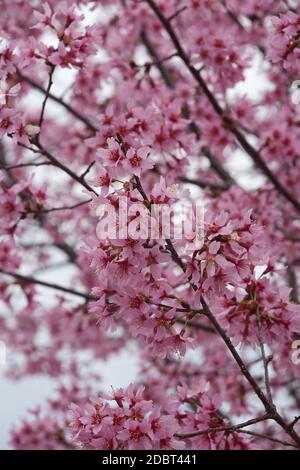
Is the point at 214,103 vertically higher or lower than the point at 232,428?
higher

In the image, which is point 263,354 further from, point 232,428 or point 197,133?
point 197,133

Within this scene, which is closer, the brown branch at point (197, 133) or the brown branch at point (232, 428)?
the brown branch at point (232, 428)

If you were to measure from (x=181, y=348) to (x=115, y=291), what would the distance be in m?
0.47

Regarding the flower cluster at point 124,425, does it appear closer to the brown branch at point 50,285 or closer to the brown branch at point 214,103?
the brown branch at point 50,285

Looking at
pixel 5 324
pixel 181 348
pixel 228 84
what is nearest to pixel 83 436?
pixel 181 348
